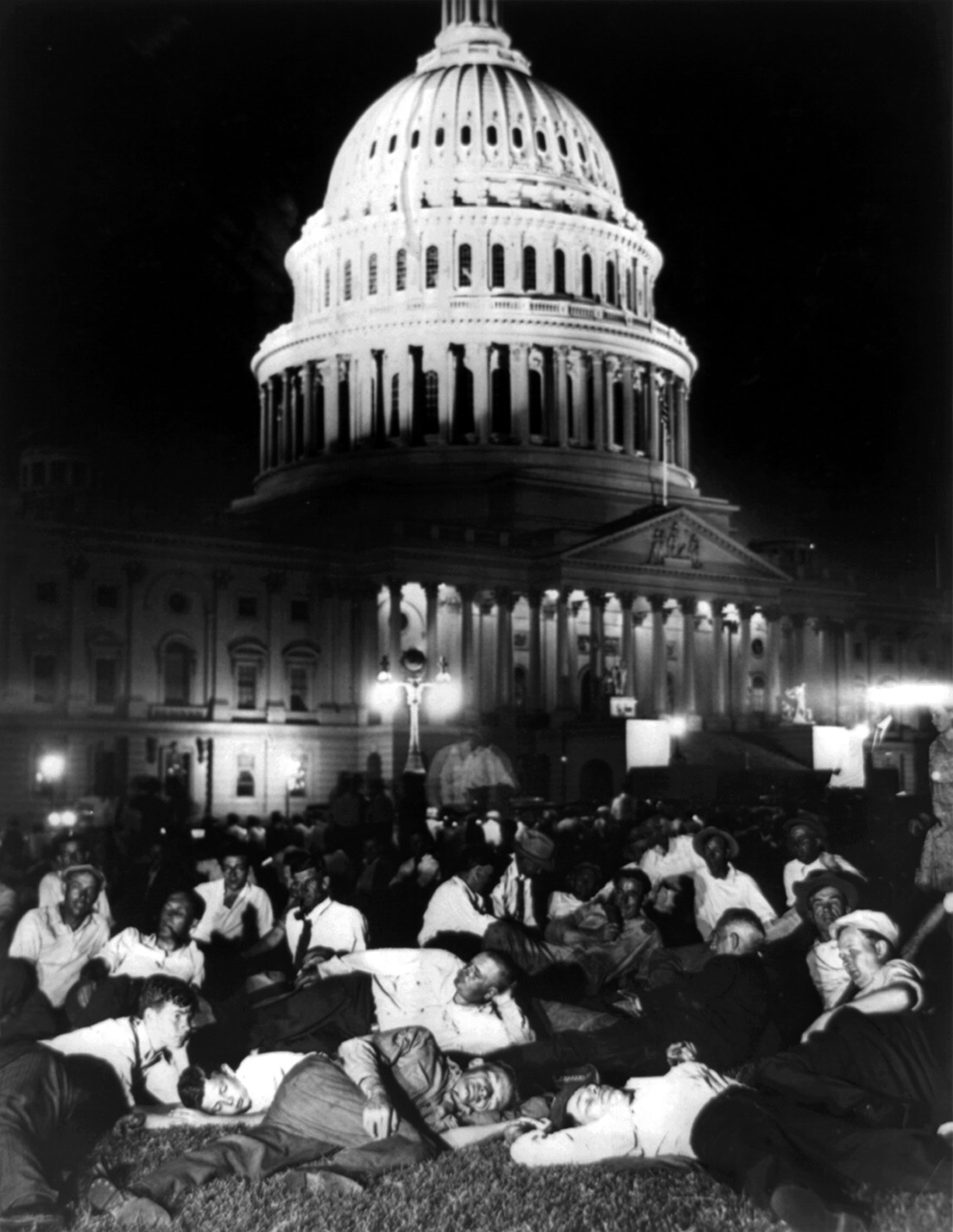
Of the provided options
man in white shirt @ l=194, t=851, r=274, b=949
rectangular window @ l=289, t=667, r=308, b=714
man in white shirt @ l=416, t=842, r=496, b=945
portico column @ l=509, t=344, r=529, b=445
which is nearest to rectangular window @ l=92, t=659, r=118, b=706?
rectangular window @ l=289, t=667, r=308, b=714

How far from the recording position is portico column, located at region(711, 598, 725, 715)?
269 feet

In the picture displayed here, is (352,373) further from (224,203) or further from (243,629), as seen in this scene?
(224,203)

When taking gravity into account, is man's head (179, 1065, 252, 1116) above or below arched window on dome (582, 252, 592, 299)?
below

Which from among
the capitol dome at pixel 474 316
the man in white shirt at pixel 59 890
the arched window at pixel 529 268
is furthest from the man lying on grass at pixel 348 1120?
the arched window at pixel 529 268

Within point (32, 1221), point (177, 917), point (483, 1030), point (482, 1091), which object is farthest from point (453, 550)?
point (32, 1221)

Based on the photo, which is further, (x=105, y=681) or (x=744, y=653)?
(x=744, y=653)

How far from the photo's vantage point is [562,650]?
7594 cm

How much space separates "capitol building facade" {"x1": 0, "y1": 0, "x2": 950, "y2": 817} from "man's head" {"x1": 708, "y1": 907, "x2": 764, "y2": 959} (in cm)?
4499

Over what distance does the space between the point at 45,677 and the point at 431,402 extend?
33682 millimetres

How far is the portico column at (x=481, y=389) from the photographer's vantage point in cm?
8850

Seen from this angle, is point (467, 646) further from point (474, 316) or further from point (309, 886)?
point (309, 886)

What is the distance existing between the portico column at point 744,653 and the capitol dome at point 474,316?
9.54 m

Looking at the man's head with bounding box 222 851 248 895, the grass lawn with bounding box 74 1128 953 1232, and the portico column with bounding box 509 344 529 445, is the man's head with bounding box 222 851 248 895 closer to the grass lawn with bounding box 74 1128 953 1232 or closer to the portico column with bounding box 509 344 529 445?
the grass lawn with bounding box 74 1128 953 1232

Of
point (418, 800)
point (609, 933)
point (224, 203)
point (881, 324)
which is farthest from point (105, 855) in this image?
point (224, 203)
